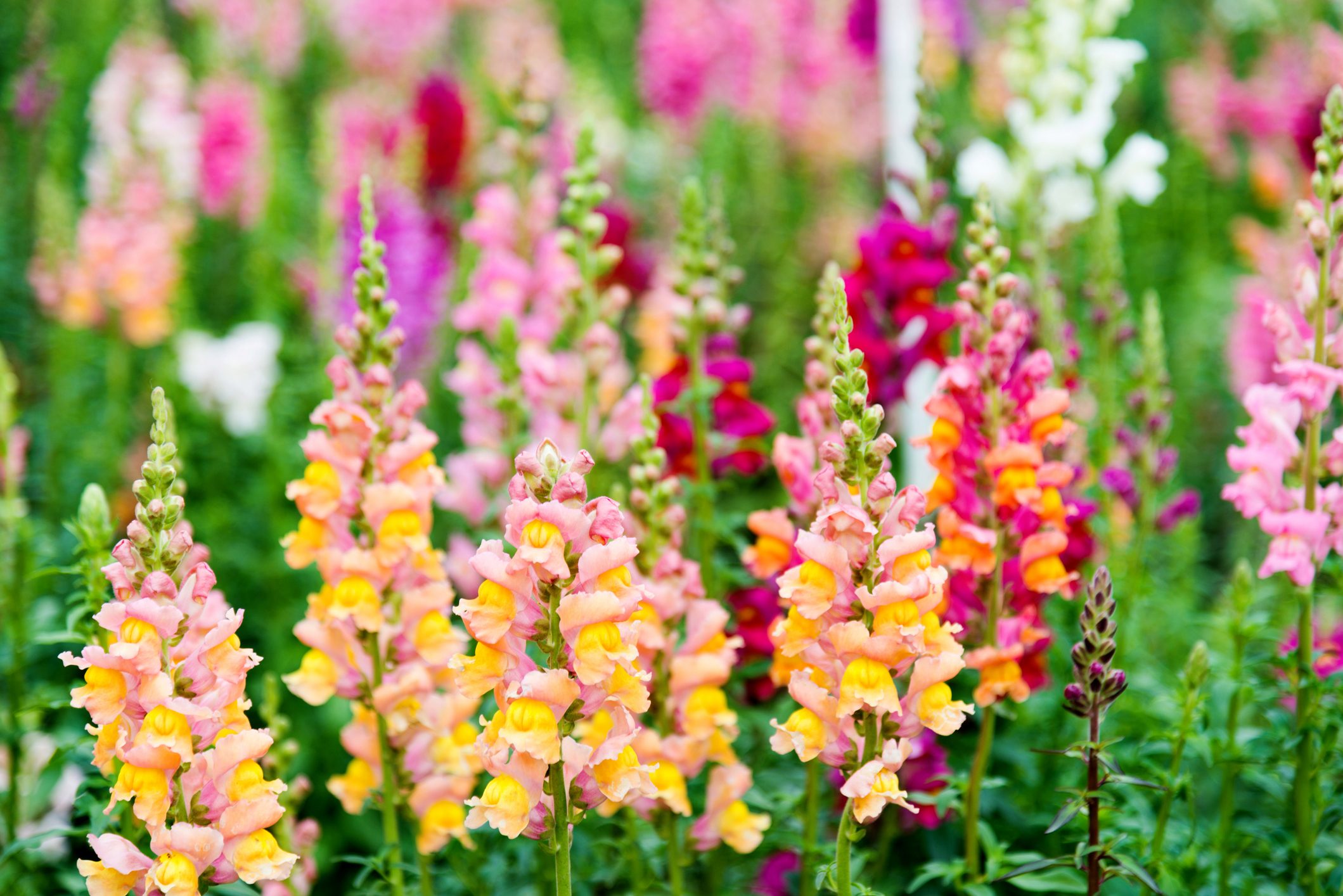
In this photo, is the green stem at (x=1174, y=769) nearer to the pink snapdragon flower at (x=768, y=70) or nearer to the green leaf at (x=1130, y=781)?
the green leaf at (x=1130, y=781)

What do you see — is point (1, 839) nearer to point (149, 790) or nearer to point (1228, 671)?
point (149, 790)

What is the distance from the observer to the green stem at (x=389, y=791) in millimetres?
2650

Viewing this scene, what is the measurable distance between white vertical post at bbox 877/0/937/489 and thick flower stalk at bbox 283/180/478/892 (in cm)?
170

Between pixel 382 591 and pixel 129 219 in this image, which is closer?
pixel 382 591

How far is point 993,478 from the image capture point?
2707mm

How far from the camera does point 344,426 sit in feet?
8.52

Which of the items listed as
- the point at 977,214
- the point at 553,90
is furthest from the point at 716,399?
the point at 553,90

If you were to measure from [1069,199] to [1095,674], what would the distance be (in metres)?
2.94

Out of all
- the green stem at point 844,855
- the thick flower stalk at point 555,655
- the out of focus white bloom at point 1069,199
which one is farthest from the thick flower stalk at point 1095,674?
the out of focus white bloom at point 1069,199

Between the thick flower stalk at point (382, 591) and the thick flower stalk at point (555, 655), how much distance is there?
0.35 m

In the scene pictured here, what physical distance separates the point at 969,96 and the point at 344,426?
27.2 ft

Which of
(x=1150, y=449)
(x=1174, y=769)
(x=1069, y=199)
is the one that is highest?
(x=1069, y=199)

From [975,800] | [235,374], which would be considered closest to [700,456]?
[975,800]

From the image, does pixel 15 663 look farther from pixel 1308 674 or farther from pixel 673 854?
pixel 1308 674
